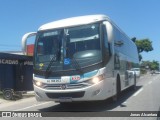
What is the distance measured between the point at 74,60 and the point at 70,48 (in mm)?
491

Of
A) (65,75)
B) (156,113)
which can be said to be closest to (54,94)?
(65,75)

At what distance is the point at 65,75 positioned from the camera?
39.0 ft

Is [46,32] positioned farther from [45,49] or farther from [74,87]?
[74,87]

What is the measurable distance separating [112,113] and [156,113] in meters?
1.42

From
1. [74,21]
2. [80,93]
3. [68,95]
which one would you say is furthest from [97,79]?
[74,21]

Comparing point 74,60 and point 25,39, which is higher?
point 25,39

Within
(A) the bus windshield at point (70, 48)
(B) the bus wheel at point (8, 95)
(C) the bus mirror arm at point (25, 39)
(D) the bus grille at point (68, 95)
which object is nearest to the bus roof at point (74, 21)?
(A) the bus windshield at point (70, 48)

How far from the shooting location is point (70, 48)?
1212cm

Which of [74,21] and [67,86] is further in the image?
[74,21]

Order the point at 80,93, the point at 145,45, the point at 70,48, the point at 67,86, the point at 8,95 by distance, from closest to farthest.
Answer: the point at 80,93
the point at 67,86
the point at 70,48
the point at 8,95
the point at 145,45

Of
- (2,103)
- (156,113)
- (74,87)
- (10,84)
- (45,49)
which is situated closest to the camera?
(156,113)

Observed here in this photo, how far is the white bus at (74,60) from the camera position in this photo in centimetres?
1175

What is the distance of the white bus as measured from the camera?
1175 cm

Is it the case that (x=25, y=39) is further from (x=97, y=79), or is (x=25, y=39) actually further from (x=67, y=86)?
(x=97, y=79)
